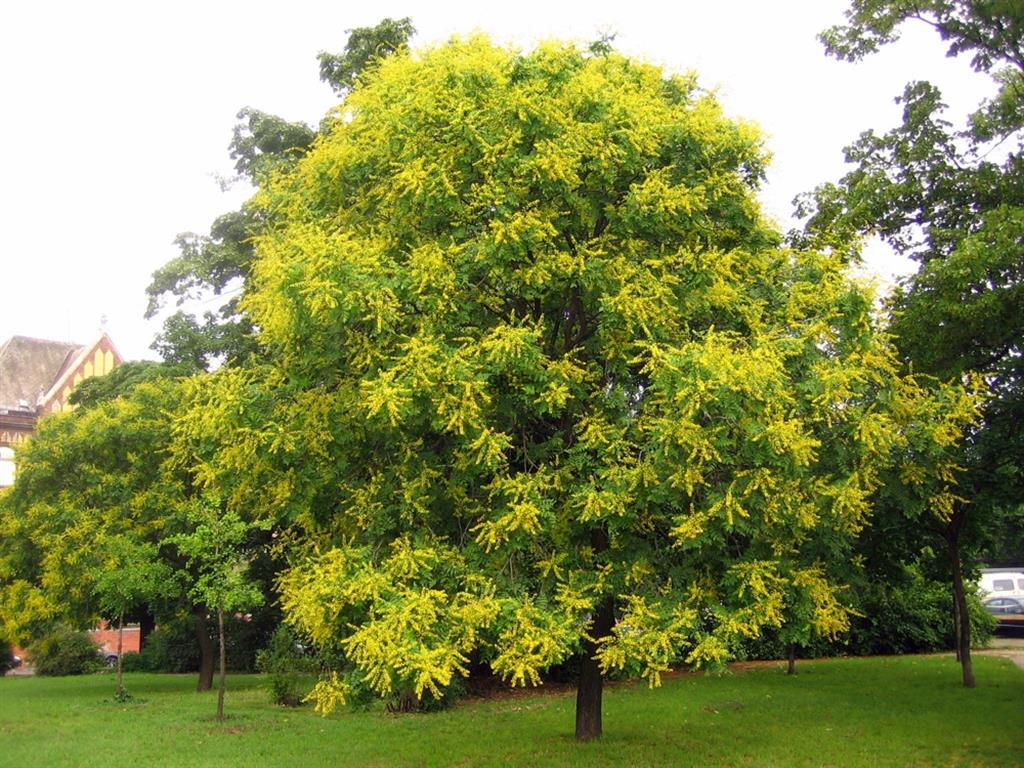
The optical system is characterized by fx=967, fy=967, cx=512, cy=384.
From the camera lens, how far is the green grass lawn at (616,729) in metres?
12.2

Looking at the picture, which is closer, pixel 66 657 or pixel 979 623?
pixel 979 623

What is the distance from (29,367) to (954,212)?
1858 inches

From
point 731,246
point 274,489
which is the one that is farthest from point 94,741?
point 731,246

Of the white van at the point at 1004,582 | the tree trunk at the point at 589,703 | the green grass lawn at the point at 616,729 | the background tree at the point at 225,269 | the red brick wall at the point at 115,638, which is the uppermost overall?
the background tree at the point at 225,269

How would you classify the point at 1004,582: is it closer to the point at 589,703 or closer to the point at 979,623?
the point at 979,623

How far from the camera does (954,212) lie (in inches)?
545

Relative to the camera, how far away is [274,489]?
11.1m

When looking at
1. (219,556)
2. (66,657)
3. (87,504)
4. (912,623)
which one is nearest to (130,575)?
(87,504)

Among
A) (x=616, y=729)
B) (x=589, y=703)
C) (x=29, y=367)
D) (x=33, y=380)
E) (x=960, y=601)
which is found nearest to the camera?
(x=589, y=703)

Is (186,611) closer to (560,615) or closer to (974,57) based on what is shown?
(560,615)

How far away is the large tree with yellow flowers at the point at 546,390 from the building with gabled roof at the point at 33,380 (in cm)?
3989

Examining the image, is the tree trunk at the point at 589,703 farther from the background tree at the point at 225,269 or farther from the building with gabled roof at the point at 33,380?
the building with gabled roof at the point at 33,380

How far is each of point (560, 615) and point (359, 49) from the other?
1525cm

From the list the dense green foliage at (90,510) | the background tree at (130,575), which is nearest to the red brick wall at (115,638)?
the dense green foliage at (90,510)
